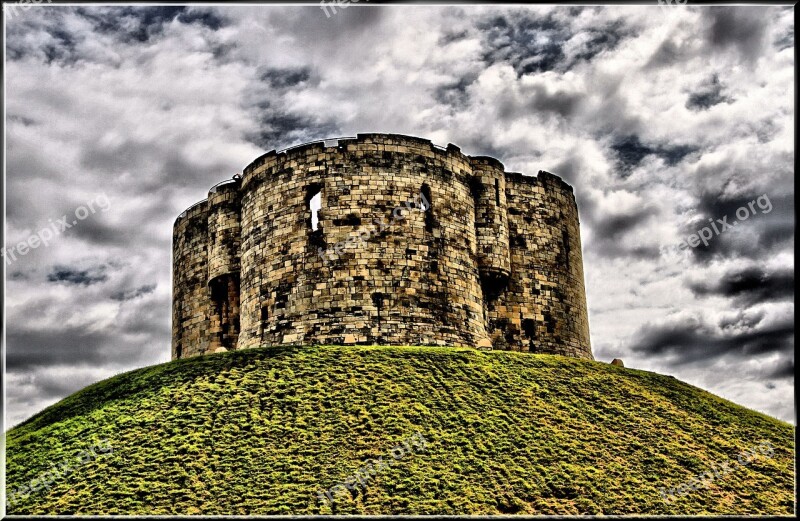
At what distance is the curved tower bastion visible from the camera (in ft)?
94.7

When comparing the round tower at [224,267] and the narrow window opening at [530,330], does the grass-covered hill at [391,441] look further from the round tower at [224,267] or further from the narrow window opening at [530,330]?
the round tower at [224,267]

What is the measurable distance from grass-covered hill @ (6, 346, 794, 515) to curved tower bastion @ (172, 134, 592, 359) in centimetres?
230

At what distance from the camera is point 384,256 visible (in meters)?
29.1

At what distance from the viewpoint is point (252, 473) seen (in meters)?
19.5

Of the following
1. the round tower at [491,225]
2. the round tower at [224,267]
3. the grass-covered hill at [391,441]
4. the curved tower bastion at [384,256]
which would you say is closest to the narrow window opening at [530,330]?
the curved tower bastion at [384,256]

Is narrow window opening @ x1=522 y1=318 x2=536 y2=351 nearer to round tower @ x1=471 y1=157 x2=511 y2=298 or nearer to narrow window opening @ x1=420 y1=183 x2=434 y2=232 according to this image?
round tower @ x1=471 y1=157 x2=511 y2=298

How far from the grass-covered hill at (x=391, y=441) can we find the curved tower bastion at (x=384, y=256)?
230 centimetres

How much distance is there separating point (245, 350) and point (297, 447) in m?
7.12

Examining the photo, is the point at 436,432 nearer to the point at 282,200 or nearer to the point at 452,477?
the point at 452,477

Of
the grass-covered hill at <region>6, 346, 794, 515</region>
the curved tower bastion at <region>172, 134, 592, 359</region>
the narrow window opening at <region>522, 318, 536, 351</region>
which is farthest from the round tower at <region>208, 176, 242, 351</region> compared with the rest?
the narrow window opening at <region>522, 318, 536, 351</region>

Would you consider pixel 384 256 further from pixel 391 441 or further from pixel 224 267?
pixel 391 441

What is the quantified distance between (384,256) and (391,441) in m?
9.40

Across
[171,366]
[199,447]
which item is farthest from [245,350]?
[199,447]

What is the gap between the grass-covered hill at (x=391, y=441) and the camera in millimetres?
18859
